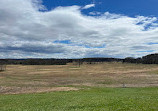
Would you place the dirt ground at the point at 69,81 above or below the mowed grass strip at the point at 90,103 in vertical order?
below

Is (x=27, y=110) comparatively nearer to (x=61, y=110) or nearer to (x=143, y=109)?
(x=61, y=110)

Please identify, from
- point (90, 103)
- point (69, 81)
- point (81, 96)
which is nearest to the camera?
point (90, 103)

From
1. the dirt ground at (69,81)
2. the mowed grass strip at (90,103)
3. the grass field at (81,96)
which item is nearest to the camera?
the mowed grass strip at (90,103)

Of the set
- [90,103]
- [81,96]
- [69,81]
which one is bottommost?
[69,81]

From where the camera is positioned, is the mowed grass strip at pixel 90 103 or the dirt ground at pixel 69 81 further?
the dirt ground at pixel 69 81

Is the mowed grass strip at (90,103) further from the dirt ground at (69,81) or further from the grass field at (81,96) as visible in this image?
the dirt ground at (69,81)

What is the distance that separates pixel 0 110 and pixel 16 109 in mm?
1223

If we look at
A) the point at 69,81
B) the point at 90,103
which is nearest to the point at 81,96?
the point at 90,103

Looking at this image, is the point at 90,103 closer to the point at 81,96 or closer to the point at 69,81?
the point at 81,96

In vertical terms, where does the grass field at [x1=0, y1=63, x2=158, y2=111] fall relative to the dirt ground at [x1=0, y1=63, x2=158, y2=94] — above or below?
above

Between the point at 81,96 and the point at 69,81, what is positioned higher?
the point at 81,96

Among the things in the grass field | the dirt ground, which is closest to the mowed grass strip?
the grass field

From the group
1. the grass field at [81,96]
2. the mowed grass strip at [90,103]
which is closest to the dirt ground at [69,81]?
the grass field at [81,96]

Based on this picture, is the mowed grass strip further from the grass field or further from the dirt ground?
the dirt ground
